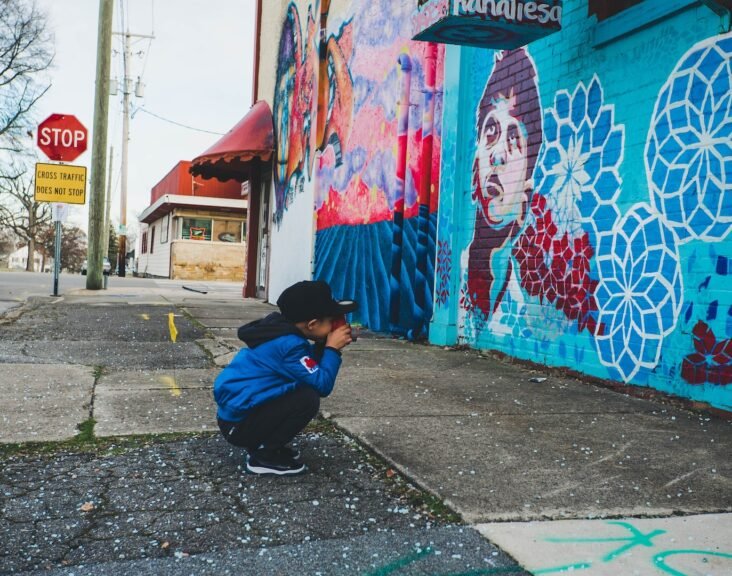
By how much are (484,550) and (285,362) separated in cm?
115

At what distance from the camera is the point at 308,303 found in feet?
9.79

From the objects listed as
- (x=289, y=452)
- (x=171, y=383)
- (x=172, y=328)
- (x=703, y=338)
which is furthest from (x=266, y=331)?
(x=172, y=328)

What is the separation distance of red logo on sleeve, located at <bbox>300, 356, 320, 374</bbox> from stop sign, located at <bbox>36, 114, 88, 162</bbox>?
449 inches

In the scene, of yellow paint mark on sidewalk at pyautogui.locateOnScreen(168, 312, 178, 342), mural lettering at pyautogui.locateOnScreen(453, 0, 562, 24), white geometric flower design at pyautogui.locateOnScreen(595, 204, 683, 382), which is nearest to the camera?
white geometric flower design at pyautogui.locateOnScreen(595, 204, 683, 382)

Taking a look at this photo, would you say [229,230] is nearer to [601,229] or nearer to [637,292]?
[601,229]

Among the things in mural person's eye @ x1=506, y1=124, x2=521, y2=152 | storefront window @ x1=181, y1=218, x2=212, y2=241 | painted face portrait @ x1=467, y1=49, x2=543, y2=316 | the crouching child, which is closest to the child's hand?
the crouching child

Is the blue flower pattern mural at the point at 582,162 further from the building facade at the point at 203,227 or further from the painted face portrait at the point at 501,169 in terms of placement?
the building facade at the point at 203,227

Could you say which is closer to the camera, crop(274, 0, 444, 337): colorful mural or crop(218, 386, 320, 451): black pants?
crop(218, 386, 320, 451): black pants

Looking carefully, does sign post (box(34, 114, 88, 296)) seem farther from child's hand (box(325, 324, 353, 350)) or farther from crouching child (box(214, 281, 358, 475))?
child's hand (box(325, 324, 353, 350))

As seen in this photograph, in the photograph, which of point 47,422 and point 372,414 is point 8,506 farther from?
point 372,414

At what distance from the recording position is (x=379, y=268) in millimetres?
9180

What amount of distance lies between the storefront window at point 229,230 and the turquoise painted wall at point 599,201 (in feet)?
86.6

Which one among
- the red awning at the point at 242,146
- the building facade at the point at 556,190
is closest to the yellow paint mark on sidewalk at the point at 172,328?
the building facade at the point at 556,190

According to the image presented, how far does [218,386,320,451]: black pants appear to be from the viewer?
3.01m
